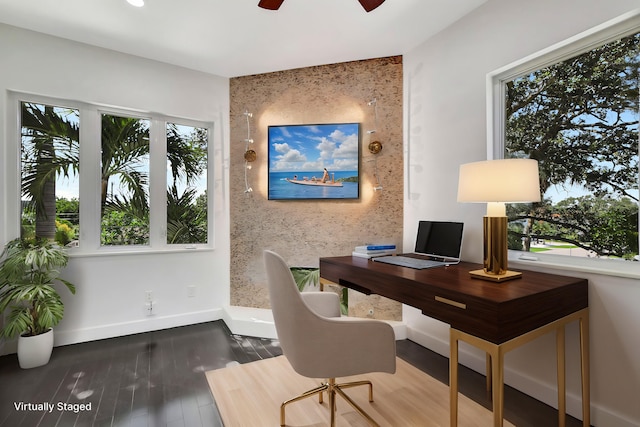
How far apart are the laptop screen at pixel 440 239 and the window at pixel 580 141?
14.3 inches

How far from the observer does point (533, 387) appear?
190cm

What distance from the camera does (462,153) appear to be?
235cm

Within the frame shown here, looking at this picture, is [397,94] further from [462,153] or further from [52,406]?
[52,406]

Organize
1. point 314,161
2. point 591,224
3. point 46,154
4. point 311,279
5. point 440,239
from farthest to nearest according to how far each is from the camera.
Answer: point 311,279, point 314,161, point 46,154, point 440,239, point 591,224

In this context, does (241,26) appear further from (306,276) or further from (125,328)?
(125,328)

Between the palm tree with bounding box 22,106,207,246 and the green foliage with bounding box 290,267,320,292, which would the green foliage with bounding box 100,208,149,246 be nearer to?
the palm tree with bounding box 22,106,207,246

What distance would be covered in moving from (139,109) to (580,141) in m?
3.53

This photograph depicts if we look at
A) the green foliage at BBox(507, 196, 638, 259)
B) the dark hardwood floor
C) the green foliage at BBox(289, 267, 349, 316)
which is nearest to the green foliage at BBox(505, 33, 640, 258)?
the green foliage at BBox(507, 196, 638, 259)

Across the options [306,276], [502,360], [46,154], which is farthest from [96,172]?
[502,360]

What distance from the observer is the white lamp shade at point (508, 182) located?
153 cm

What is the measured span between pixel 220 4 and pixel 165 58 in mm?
1140

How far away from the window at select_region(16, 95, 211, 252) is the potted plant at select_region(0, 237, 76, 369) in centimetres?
35

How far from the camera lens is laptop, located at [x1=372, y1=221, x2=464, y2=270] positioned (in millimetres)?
2157

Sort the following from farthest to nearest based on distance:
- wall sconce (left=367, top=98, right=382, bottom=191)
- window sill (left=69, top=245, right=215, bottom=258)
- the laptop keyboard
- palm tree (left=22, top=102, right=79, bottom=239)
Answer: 1. wall sconce (left=367, top=98, right=382, bottom=191)
2. window sill (left=69, top=245, right=215, bottom=258)
3. palm tree (left=22, top=102, right=79, bottom=239)
4. the laptop keyboard
